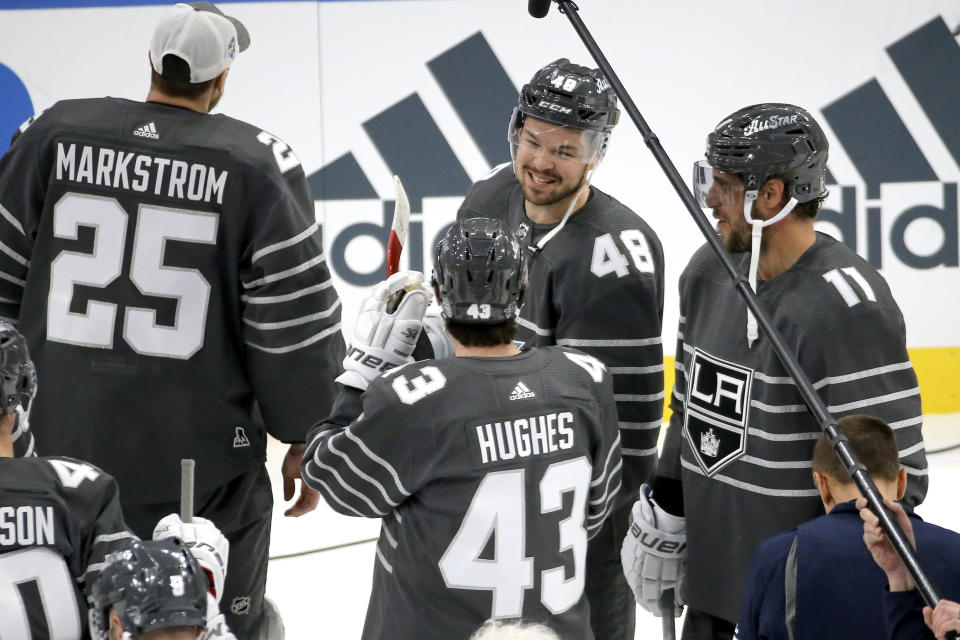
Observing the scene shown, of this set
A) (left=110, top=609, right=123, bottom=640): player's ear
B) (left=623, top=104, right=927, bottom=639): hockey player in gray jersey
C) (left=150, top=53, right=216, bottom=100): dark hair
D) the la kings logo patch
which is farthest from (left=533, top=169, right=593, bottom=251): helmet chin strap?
(left=110, top=609, right=123, bottom=640): player's ear

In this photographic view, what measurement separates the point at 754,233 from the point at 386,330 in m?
0.70

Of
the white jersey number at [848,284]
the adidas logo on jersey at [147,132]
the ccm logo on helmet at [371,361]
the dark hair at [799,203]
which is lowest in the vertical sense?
the ccm logo on helmet at [371,361]

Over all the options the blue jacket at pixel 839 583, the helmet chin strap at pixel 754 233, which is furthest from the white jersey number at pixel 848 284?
the blue jacket at pixel 839 583

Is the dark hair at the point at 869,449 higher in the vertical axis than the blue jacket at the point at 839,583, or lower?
higher

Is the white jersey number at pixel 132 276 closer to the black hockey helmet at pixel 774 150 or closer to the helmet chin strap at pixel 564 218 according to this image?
the helmet chin strap at pixel 564 218

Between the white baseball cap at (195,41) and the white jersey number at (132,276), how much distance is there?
287 mm

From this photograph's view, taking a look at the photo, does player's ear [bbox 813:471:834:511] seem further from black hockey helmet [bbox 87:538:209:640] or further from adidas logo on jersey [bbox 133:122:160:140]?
adidas logo on jersey [bbox 133:122:160:140]

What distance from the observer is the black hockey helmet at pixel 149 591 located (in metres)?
1.68

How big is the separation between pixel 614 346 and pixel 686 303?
172 millimetres

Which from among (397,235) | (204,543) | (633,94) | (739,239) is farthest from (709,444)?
(633,94)

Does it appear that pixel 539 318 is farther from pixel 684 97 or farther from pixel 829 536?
pixel 684 97

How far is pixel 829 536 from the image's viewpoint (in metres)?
2.02

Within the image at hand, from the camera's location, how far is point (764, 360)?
2438 millimetres

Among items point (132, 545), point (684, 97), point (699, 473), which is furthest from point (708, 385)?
point (684, 97)
